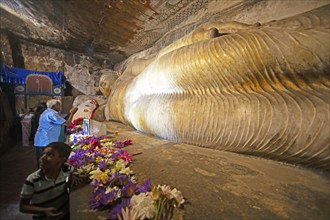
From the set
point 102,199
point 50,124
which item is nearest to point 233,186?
point 102,199

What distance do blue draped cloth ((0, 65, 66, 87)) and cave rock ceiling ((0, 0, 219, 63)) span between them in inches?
41.3

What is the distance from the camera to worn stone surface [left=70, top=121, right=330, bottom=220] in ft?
2.60

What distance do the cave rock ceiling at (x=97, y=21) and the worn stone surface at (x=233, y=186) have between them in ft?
8.63

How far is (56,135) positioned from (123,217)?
2370mm

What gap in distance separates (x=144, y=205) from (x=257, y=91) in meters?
1.37

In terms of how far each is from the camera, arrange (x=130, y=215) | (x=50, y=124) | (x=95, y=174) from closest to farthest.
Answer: (x=130, y=215) → (x=95, y=174) → (x=50, y=124)

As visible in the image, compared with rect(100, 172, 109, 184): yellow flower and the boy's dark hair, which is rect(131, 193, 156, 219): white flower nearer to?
rect(100, 172, 109, 184): yellow flower

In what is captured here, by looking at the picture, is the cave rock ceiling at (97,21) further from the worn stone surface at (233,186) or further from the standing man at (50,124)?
the worn stone surface at (233,186)

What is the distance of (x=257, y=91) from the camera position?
1.60 m

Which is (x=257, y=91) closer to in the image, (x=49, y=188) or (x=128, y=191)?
(x=128, y=191)

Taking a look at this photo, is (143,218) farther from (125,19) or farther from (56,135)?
(125,19)

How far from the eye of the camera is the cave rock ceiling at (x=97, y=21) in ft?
10.7

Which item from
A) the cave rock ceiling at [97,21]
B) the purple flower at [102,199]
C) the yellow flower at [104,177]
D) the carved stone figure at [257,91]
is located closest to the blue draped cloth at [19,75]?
the cave rock ceiling at [97,21]

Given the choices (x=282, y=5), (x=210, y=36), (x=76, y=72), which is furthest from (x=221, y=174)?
(x=76, y=72)
